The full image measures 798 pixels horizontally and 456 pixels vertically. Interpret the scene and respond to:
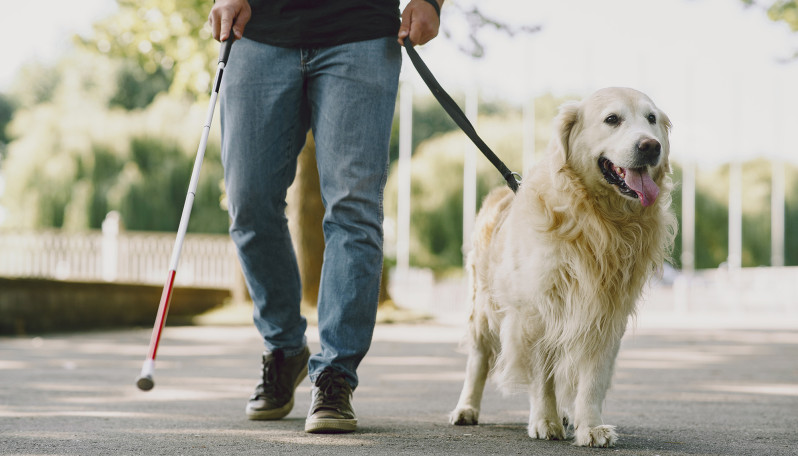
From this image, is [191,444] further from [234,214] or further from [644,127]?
[644,127]

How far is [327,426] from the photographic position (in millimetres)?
3314

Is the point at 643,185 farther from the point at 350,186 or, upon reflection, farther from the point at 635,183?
the point at 350,186

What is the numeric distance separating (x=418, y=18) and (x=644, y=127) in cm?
95

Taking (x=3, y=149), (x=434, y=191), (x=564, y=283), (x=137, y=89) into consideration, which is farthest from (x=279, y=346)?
(x=3, y=149)

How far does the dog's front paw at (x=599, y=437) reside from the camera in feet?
10.6

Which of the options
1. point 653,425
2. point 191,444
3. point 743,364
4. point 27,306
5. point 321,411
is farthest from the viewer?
point 27,306

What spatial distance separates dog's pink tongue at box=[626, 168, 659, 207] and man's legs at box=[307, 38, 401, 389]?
91 centimetres

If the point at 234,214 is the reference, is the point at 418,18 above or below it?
above

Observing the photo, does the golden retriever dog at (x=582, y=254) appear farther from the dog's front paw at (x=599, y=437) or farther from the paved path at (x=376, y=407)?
the paved path at (x=376, y=407)

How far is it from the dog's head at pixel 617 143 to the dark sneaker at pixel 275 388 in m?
1.36

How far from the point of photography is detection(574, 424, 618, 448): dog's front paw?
3.23 m

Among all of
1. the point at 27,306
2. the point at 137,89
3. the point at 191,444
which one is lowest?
the point at 27,306

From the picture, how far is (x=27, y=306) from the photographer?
11594 millimetres

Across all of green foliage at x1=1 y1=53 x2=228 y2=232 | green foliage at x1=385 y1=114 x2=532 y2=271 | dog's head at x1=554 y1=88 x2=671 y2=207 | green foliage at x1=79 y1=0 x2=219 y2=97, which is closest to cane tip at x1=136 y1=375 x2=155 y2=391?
dog's head at x1=554 y1=88 x2=671 y2=207
